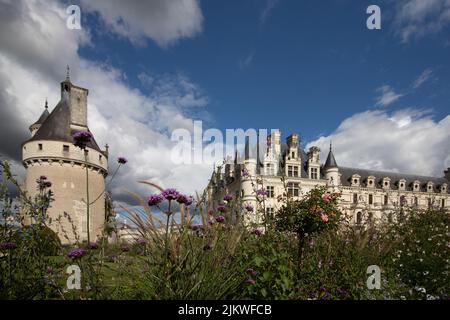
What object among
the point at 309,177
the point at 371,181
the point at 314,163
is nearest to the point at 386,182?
the point at 371,181

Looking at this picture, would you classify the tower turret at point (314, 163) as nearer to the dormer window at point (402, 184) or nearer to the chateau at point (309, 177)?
the chateau at point (309, 177)

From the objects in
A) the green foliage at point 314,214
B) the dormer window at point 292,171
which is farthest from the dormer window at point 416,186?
the green foliage at point 314,214

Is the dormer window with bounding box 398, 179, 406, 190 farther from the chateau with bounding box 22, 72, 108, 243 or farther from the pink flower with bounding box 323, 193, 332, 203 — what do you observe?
the pink flower with bounding box 323, 193, 332, 203

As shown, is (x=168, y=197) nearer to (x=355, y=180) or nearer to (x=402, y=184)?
(x=355, y=180)

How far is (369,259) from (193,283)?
3.34m

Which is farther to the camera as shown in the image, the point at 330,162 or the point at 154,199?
the point at 330,162

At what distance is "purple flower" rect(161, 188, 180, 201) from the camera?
299 centimetres

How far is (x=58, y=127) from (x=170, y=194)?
3082 cm

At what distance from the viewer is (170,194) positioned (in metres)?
3.00

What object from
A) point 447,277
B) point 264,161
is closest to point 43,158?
point 264,161

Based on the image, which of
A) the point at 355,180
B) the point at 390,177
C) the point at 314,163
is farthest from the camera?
the point at 390,177
